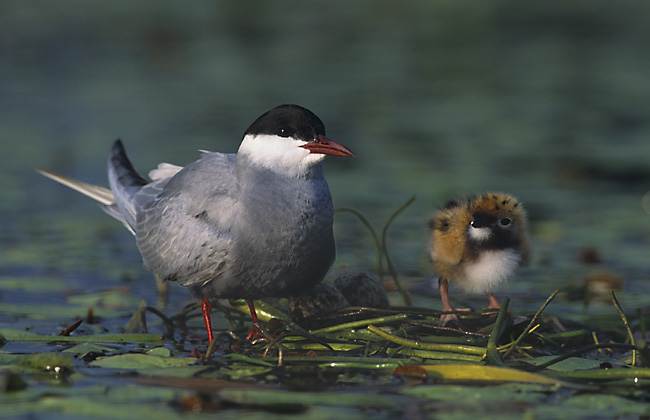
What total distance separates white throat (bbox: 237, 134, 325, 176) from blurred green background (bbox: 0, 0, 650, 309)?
3.35 ft

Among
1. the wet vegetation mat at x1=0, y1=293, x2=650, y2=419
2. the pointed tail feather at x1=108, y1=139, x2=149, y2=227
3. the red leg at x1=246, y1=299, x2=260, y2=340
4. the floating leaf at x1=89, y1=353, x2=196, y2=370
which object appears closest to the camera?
the wet vegetation mat at x1=0, y1=293, x2=650, y2=419

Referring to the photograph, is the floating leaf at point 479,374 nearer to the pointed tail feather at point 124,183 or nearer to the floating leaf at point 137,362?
the floating leaf at point 137,362

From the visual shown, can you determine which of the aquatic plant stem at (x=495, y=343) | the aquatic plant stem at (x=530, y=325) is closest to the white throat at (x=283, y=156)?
the aquatic plant stem at (x=495, y=343)

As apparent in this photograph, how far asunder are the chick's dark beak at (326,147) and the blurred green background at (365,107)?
3.31 feet

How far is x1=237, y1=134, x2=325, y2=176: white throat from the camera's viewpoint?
518cm

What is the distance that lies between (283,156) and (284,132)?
0.13 meters

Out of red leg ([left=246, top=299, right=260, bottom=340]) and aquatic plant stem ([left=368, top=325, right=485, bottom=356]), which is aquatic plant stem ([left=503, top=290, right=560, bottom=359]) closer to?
aquatic plant stem ([left=368, top=325, right=485, bottom=356])

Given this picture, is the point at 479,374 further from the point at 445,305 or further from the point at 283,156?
the point at 283,156

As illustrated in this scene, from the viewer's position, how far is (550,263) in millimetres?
7363

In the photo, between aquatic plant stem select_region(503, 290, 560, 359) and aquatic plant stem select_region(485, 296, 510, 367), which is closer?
aquatic plant stem select_region(485, 296, 510, 367)

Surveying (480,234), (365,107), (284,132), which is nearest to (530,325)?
(480,234)

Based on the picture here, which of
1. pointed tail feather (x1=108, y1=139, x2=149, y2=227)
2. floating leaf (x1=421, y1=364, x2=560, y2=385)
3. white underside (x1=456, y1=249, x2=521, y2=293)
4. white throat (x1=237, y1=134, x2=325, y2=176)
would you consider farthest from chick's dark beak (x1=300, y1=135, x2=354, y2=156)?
pointed tail feather (x1=108, y1=139, x2=149, y2=227)

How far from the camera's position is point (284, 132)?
17.0 ft

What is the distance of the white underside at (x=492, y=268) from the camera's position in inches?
209
